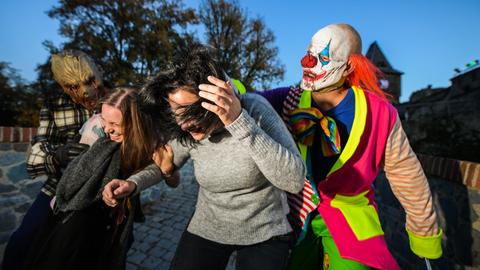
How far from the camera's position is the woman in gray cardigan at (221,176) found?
116 cm

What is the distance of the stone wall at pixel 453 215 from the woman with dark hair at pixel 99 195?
2.61m

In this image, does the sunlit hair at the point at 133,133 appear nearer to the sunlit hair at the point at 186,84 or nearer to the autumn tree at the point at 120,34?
the sunlit hair at the point at 186,84

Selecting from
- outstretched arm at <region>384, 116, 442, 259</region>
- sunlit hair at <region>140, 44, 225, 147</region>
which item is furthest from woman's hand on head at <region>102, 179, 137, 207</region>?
outstretched arm at <region>384, 116, 442, 259</region>

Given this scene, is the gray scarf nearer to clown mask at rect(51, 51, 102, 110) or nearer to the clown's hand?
clown mask at rect(51, 51, 102, 110)

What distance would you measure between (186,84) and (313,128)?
0.78 m

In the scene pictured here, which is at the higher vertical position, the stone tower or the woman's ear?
the stone tower

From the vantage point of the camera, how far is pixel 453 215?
2.16m

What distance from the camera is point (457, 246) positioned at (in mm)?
2061

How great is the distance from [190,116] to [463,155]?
11.6ft

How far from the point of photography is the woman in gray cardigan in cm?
116

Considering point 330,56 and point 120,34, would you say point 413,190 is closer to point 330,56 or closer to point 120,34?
point 330,56

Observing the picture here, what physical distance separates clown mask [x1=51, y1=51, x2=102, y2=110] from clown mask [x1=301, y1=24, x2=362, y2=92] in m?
1.63

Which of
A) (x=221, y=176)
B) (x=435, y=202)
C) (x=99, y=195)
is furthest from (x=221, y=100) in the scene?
(x=435, y=202)

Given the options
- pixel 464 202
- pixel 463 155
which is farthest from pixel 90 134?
pixel 463 155
